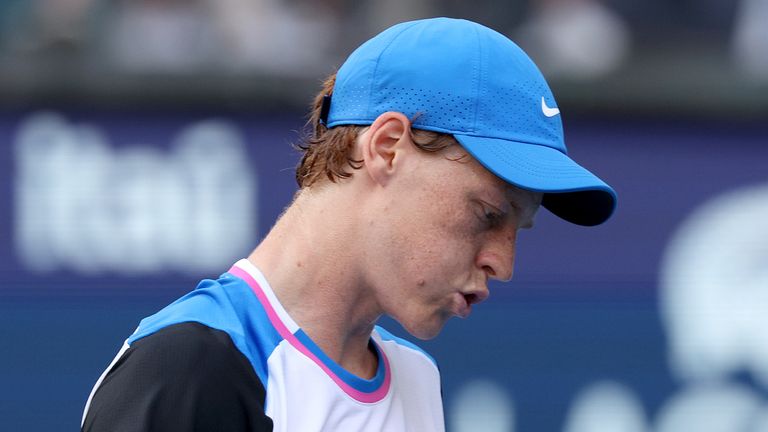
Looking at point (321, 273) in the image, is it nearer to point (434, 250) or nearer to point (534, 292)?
point (434, 250)

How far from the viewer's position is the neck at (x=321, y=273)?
1737 millimetres

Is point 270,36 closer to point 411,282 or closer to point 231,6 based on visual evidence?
point 231,6

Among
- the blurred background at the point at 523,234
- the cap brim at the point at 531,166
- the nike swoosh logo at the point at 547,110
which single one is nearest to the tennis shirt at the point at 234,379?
the cap brim at the point at 531,166

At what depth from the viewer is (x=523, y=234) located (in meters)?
4.67

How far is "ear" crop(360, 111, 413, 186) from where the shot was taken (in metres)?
Result: 1.69

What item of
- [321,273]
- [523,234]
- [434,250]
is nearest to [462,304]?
[434,250]

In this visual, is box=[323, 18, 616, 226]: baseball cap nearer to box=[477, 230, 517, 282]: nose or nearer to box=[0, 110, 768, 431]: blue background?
box=[477, 230, 517, 282]: nose

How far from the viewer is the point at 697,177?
479 cm

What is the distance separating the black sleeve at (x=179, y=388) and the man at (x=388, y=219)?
13 mm

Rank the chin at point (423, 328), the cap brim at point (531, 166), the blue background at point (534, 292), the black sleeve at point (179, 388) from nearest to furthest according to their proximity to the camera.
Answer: the black sleeve at point (179, 388)
the cap brim at point (531, 166)
the chin at point (423, 328)
the blue background at point (534, 292)

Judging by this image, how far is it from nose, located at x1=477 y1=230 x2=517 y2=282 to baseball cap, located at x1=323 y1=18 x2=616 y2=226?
111 millimetres

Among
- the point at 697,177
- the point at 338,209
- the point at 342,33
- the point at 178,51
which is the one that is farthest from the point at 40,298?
the point at 338,209

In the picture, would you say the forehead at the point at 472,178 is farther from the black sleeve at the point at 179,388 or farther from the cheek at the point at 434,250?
the black sleeve at the point at 179,388

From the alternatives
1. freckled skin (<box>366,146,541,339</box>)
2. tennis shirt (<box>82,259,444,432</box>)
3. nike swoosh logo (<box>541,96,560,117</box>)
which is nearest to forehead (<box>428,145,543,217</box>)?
freckled skin (<box>366,146,541,339</box>)
